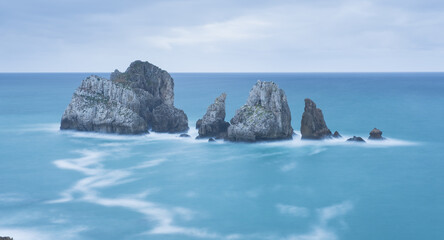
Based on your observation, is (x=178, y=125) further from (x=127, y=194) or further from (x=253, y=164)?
(x=127, y=194)

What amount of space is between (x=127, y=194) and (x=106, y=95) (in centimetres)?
2569

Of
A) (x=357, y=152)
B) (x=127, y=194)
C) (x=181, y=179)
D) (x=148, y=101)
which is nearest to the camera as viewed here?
(x=127, y=194)

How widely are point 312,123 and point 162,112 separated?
19.3 m

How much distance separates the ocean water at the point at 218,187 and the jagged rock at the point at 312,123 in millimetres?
1288

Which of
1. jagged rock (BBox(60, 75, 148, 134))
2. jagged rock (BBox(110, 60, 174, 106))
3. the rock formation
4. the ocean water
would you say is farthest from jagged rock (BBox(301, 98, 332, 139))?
jagged rock (BBox(110, 60, 174, 106))

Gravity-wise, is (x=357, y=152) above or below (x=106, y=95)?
below

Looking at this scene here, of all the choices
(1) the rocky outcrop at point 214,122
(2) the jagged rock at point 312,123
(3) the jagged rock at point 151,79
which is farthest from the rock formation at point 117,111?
(2) the jagged rock at point 312,123

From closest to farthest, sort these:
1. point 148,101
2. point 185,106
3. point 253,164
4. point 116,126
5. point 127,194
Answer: point 127,194 < point 253,164 < point 116,126 < point 148,101 < point 185,106

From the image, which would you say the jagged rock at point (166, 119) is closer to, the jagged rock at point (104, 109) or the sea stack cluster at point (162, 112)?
the sea stack cluster at point (162, 112)

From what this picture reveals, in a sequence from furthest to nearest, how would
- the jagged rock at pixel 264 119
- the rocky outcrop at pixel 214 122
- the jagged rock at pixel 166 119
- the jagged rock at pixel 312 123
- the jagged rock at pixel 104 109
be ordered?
1. the jagged rock at pixel 166 119
2. the jagged rock at pixel 104 109
3. the rocky outcrop at pixel 214 122
4. the jagged rock at pixel 312 123
5. the jagged rock at pixel 264 119

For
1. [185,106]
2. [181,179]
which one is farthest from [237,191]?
[185,106]

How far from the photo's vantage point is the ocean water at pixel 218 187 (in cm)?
2714

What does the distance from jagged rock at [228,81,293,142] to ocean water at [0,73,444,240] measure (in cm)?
148

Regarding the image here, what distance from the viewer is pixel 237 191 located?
35.4 m
